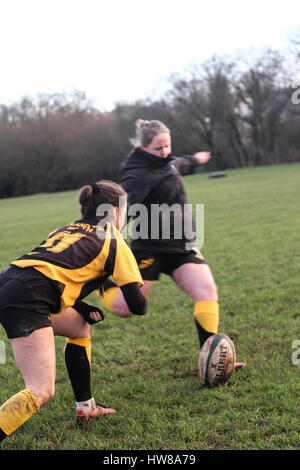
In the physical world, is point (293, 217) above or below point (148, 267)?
below

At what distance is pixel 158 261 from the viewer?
395 centimetres

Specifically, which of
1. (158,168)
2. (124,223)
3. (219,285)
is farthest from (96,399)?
(219,285)

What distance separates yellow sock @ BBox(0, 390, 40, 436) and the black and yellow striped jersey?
1.73ft

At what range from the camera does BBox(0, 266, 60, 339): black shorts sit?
263 cm

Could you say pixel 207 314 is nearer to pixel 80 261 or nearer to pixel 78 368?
pixel 78 368

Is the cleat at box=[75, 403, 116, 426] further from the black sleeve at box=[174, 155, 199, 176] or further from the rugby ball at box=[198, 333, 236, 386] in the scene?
the black sleeve at box=[174, 155, 199, 176]

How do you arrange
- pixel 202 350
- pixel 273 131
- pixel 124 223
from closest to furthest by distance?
pixel 124 223
pixel 202 350
pixel 273 131

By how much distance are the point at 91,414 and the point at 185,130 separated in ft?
158

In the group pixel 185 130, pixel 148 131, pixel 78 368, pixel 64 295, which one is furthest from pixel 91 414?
pixel 185 130

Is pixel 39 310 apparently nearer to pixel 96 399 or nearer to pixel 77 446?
pixel 77 446

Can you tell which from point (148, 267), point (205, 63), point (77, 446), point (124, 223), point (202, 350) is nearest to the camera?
point (77, 446)

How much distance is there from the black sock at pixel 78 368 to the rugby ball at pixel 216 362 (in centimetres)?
87

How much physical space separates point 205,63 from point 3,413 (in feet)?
170

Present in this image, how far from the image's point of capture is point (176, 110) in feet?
166
